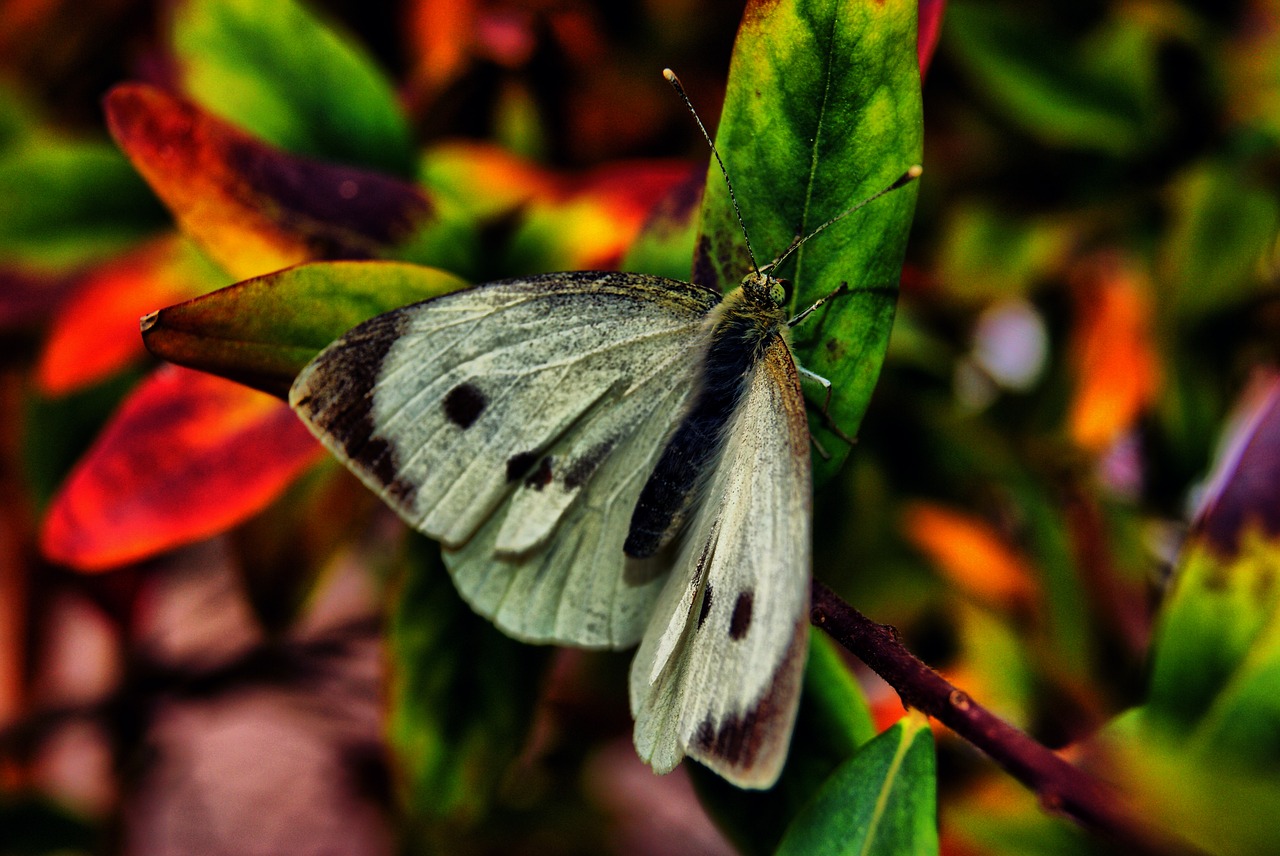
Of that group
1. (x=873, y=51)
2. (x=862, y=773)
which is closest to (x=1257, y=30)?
(x=873, y=51)

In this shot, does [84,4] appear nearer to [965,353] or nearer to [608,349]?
[608,349]

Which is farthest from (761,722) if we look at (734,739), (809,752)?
(809,752)

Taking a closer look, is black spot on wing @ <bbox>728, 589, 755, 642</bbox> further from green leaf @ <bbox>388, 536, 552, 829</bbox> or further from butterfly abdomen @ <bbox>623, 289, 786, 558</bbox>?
green leaf @ <bbox>388, 536, 552, 829</bbox>

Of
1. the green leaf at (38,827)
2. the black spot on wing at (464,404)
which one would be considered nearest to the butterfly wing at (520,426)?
the black spot on wing at (464,404)

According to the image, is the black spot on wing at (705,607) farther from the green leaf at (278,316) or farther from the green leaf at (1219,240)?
the green leaf at (1219,240)

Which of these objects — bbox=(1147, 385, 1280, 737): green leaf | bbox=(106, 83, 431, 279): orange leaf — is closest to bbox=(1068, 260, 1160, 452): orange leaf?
bbox=(1147, 385, 1280, 737): green leaf

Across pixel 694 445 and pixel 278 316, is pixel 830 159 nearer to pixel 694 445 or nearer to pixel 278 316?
pixel 694 445
